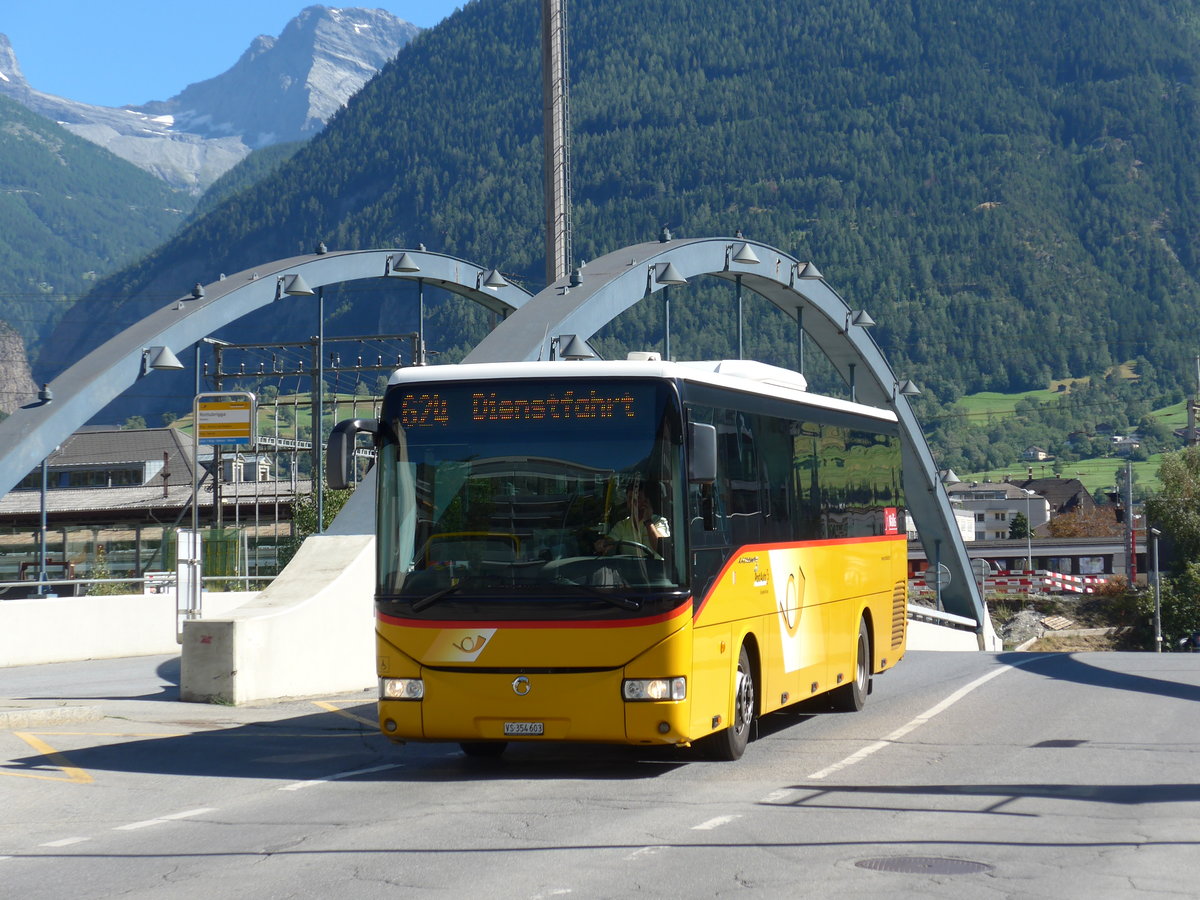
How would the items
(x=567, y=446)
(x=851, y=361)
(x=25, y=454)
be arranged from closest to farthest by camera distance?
(x=567, y=446) → (x=25, y=454) → (x=851, y=361)

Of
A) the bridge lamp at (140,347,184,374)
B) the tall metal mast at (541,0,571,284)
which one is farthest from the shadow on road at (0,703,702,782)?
the tall metal mast at (541,0,571,284)

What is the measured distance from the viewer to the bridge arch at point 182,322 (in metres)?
24.9

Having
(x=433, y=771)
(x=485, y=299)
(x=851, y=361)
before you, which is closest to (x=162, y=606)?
(x=485, y=299)

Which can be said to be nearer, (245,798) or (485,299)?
(245,798)

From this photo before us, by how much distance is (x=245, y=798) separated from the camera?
10.5 meters

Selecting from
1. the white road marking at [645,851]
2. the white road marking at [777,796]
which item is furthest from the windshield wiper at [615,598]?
the white road marking at [645,851]

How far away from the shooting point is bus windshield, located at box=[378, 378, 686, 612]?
1101 cm

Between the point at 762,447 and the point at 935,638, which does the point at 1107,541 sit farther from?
the point at 762,447

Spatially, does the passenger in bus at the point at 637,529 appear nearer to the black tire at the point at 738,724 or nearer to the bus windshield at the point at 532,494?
the bus windshield at the point at 532,494

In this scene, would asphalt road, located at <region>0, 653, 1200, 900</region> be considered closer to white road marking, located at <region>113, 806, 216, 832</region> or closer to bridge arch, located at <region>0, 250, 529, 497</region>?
white road marking, located at <region>113, 806, 216, 832</region>

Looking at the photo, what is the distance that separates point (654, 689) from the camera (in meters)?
10.9

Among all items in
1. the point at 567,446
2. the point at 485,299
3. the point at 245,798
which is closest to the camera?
the point at 245,798

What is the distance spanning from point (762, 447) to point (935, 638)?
31548 millimetres

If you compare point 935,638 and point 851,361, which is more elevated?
point 851,361
